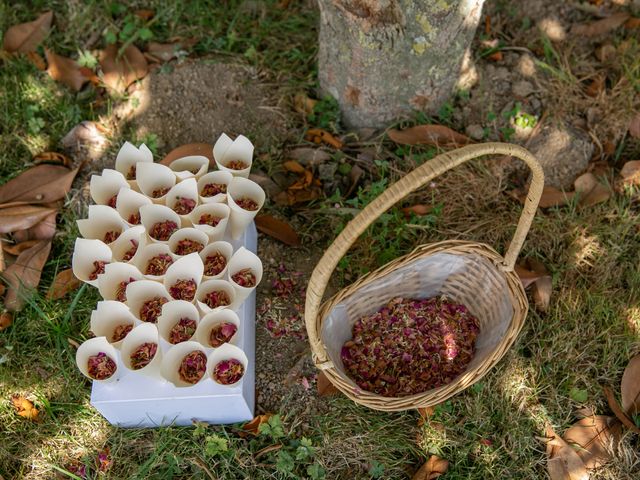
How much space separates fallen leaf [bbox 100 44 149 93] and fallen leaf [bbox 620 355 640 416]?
2.27 metres

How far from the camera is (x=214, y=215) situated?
1997 mm

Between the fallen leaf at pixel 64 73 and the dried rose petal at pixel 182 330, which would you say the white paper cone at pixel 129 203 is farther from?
the fallen leaf at pixel 64 73

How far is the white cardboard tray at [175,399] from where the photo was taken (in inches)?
71.2

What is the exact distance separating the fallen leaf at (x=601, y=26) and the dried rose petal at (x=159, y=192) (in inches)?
77.4

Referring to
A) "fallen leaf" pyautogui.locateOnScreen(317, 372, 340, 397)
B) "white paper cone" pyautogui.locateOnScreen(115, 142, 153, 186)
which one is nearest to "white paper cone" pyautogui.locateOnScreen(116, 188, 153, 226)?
"white paper cone" pyautogui.locateOnScreen(115, 142, 153, 186)

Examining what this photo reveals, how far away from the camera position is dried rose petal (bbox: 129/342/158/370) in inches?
71.9

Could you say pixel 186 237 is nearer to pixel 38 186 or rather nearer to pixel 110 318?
pixel 110 318

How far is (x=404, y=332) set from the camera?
2129 mm

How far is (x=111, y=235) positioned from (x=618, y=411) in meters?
1.85

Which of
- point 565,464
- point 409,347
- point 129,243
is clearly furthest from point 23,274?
point 565,464

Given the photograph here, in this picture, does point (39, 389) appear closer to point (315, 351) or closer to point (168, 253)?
point (168, 253)

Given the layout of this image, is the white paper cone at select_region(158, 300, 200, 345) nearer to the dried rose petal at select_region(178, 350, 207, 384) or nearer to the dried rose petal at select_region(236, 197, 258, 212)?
the dried rose petal at select_region(178, 350, 207, 384)

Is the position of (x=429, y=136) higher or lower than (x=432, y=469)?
higher

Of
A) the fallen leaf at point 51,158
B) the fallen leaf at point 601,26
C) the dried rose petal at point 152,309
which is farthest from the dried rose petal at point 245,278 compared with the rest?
the fallen leaf at point 601,26
